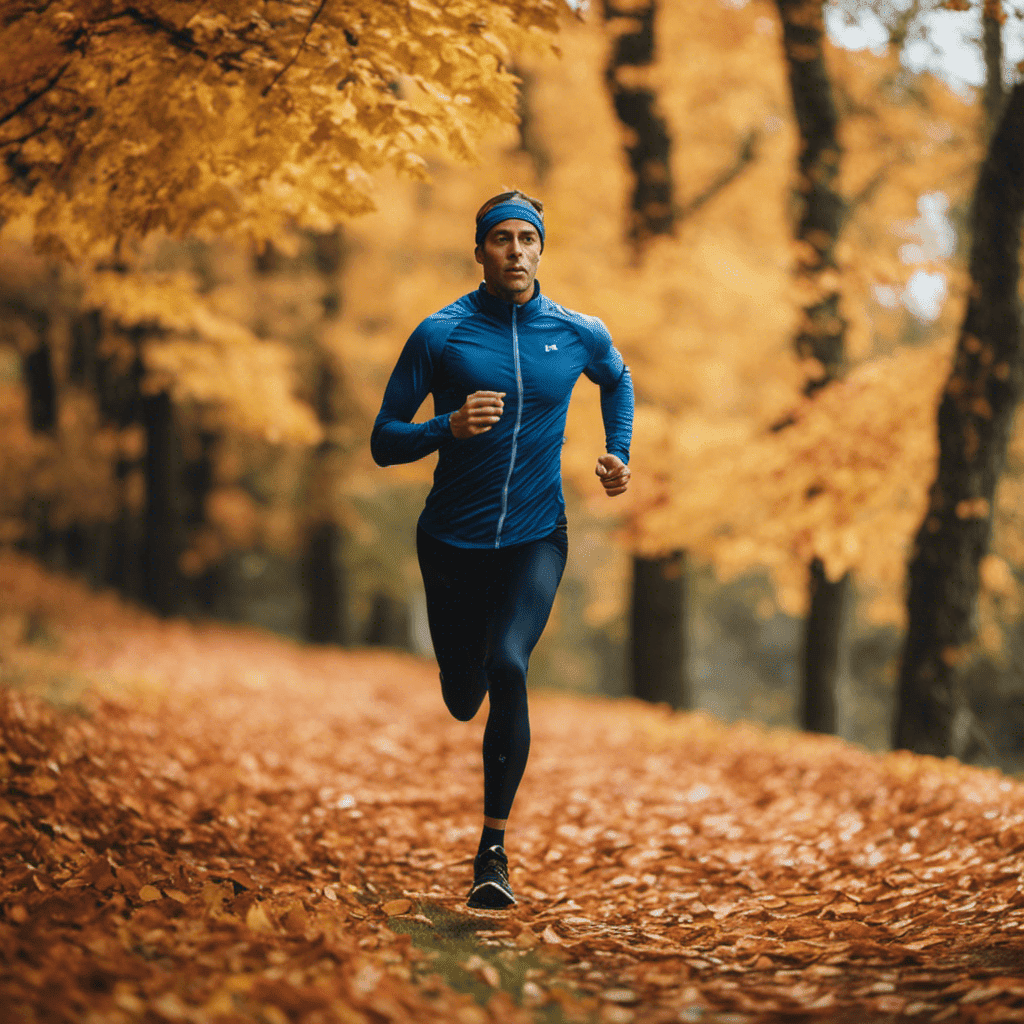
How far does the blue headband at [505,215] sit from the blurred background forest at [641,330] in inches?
26.4

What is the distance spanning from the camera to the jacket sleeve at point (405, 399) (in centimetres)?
326

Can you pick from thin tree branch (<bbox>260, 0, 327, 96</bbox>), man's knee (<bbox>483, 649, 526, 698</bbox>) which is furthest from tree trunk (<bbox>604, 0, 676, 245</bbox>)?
man's knee (<bbox>483, 649, 526, 698</bbox>)

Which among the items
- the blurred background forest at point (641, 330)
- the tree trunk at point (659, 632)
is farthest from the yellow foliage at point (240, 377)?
the tree trunk at point (659, 632)

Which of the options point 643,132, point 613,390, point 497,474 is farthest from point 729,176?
point 497,474

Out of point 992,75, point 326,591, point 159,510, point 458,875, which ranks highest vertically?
point 992,75

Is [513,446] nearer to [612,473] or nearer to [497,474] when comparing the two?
[497,474]

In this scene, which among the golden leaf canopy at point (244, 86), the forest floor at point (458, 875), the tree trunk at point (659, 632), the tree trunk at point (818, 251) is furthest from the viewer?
the tree trunk at point (659, 632)

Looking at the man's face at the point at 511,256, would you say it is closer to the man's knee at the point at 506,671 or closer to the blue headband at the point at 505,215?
the blue headband at the point at 505,215

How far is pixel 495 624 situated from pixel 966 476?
14.6ft

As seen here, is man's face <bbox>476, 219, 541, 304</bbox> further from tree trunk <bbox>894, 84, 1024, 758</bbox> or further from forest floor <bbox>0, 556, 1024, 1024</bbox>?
tree trunk <bbox>894, 84, 1024, 758</bbox>

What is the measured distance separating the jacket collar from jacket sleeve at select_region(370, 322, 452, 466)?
26cm

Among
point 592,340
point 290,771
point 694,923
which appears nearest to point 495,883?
point 694,923

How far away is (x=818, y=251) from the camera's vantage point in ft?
26.8

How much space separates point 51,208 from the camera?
14.3 ft
